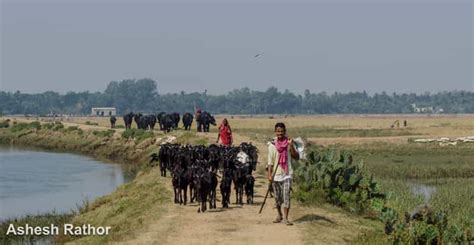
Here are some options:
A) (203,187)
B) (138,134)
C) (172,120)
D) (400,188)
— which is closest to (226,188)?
(203,187)

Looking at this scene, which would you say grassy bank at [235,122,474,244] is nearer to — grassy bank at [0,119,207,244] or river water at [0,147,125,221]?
grassy bank at [0,119,207,244]

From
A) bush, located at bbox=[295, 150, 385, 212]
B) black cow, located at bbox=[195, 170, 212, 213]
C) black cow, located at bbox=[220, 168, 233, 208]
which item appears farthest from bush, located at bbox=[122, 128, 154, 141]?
black cow, located at bbox=[195, 170, 212, 213]

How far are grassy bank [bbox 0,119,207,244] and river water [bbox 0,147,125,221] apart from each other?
1717 mm

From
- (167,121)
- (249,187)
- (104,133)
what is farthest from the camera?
(104,133)

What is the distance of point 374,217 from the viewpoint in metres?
19.2

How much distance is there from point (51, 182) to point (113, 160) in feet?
43.9

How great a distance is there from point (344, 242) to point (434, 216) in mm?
→ 2040

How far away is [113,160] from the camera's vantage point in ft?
162

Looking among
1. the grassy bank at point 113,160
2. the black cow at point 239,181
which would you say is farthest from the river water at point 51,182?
the black cow at point 239,181

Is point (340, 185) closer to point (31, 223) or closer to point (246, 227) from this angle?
point (246, 227)

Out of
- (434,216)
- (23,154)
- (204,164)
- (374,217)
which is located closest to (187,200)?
(204,164)

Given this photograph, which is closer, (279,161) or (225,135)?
(279,161)

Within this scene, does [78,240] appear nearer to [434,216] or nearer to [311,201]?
[311,201]

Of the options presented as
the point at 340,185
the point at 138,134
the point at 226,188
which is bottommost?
the point at 340,185
